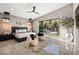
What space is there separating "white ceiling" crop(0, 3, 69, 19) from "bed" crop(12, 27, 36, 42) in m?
0.37

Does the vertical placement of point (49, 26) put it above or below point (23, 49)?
above

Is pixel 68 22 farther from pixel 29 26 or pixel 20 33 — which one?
pixel 20 33

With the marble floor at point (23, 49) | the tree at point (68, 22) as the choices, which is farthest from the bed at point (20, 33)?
the tree at point (68, 22)

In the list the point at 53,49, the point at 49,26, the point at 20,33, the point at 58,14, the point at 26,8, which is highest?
the point at 26,8

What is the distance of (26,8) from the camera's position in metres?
2.35

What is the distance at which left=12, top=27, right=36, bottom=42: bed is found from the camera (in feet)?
7.67

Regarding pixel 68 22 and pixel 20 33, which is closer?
pixel 68 22

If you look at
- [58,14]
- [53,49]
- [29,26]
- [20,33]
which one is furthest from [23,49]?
[58,14]

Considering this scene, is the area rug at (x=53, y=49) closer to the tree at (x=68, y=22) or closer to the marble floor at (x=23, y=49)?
the marble floor at (x=23, y=49)

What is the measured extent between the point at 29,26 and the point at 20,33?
0.32 meters

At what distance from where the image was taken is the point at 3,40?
225 cm

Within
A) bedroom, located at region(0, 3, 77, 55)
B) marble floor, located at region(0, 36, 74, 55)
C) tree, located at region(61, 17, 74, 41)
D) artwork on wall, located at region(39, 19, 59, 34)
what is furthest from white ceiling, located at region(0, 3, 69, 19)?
marble floor, located at region(0, 36, 74, 55)

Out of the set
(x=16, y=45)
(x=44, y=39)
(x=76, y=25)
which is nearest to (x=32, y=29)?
(x=44, y=39)
